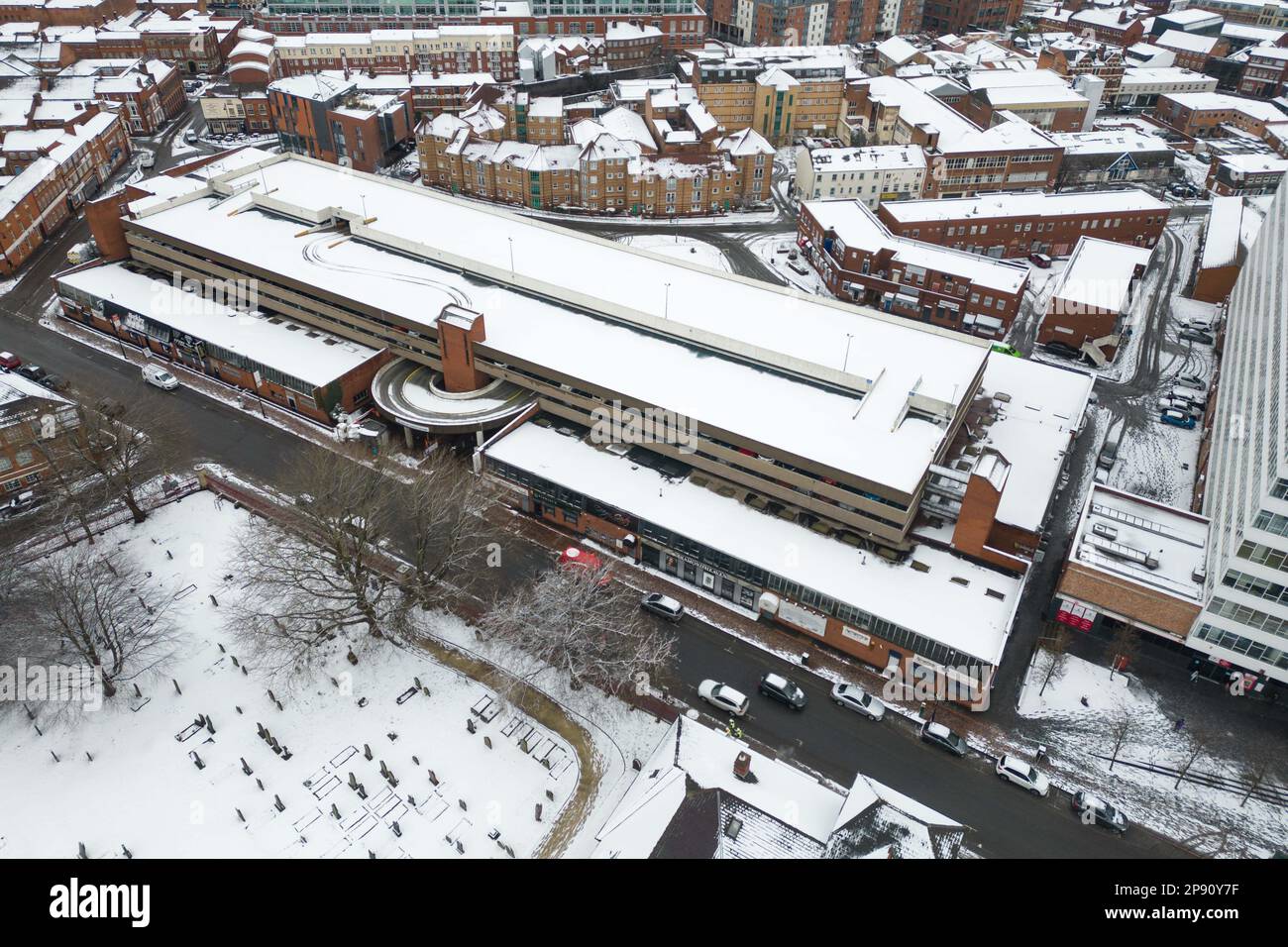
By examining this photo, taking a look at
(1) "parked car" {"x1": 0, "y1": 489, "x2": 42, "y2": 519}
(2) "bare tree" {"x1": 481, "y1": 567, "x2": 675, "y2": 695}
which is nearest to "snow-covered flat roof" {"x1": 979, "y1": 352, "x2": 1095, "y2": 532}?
(2) "bare tree" {"x1": 481, "y1": 567, "x2": 675, "y2": 695}

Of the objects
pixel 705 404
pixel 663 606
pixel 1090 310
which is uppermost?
pixel 705 404

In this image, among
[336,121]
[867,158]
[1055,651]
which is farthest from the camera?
[336,121]

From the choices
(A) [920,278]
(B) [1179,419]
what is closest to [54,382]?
(A) [920,278]

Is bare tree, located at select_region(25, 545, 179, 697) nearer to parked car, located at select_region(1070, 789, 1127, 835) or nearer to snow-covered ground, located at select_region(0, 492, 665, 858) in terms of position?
snow-covered ground, located at select_region(0, 492, 665, 858)

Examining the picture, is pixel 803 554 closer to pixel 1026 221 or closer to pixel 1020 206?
pixel 1026 221

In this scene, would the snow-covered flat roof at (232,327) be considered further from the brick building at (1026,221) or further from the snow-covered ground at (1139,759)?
the brick building at (1026,221)

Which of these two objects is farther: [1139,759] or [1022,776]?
[1139,759]

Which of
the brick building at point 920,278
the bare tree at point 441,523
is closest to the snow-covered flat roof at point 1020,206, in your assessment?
the brick building at point 920,278
